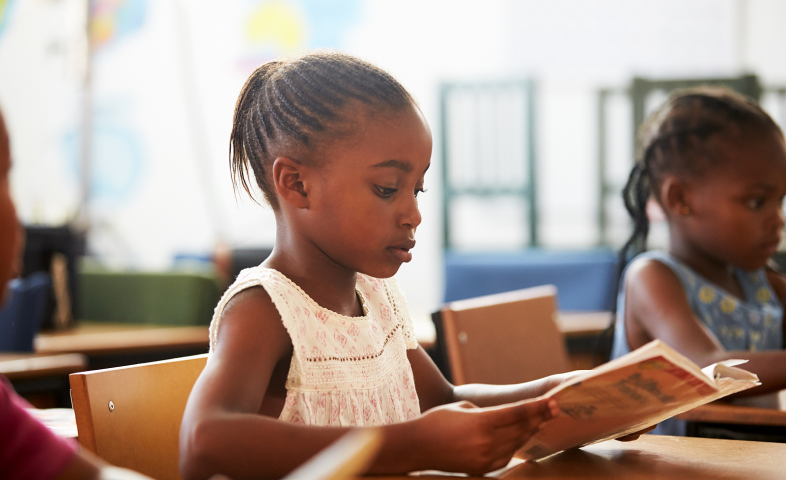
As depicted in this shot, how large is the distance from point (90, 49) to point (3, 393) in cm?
541

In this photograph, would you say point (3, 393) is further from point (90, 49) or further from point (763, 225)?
point (90, 49)

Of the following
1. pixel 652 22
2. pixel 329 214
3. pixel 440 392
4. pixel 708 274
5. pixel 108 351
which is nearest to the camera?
pixel 329 214

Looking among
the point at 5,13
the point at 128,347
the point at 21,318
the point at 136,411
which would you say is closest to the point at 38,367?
the point at 128,347

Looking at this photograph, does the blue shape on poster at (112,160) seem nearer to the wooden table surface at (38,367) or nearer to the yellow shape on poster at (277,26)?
the yellow shape on poster at (277,26)

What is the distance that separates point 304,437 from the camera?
28.0 inches

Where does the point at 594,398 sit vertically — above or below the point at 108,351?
above

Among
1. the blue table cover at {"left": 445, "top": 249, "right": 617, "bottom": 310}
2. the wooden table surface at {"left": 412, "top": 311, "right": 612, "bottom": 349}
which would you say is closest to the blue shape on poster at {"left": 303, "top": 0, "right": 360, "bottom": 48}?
the blue table cover at {"left": 445, "top": 249, "right": 617, "bottom": 310}

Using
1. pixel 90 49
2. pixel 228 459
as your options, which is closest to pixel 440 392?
pixel 228 459

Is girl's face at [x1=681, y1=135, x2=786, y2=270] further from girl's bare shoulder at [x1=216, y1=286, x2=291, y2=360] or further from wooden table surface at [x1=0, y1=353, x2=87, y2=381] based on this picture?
wooden table surface at [x1=0, y1=353, x2=87, y2=381]

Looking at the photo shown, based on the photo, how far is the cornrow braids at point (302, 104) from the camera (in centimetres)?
94

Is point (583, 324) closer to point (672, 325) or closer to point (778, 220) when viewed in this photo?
point (778, 220)

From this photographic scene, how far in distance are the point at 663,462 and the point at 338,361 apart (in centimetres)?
39

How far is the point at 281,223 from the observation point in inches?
38.9

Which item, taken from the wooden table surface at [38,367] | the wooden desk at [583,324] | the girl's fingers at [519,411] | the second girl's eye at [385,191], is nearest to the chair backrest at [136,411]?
the second girl's eye at [385,191]
